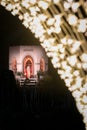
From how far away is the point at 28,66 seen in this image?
172 inches

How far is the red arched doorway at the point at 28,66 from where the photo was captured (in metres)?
3.99

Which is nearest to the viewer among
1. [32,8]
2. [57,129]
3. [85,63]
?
[85,63]

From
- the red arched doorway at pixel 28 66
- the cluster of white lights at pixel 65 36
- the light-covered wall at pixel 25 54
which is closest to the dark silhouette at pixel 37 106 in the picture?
the red arched doorway at pixel 28 66

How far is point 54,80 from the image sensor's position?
143 inches

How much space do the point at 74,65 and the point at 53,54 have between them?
0.46ft

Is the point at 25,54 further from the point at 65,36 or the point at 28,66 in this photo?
the point at 65,36

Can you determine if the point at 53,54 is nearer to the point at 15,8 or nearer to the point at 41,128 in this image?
the point at 15,8

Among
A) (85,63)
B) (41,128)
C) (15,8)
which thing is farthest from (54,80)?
(85,63)

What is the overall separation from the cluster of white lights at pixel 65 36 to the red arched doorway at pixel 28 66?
2.24m

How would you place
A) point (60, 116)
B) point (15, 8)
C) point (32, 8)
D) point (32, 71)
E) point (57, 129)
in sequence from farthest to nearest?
point (32, 71) → point (60, 116) → point (57, 129) → point (15, 8) → point (32, 8)

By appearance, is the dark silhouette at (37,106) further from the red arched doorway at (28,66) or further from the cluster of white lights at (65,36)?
the cluster of white lights at (65,36)

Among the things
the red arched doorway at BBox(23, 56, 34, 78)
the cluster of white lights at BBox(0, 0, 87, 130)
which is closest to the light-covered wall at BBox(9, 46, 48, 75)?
the red arched doorway at BBox(23, 56, 34, 78)

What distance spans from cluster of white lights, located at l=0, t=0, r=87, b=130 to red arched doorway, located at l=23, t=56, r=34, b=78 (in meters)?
2.24

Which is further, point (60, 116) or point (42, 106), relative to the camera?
point (42, 106)
